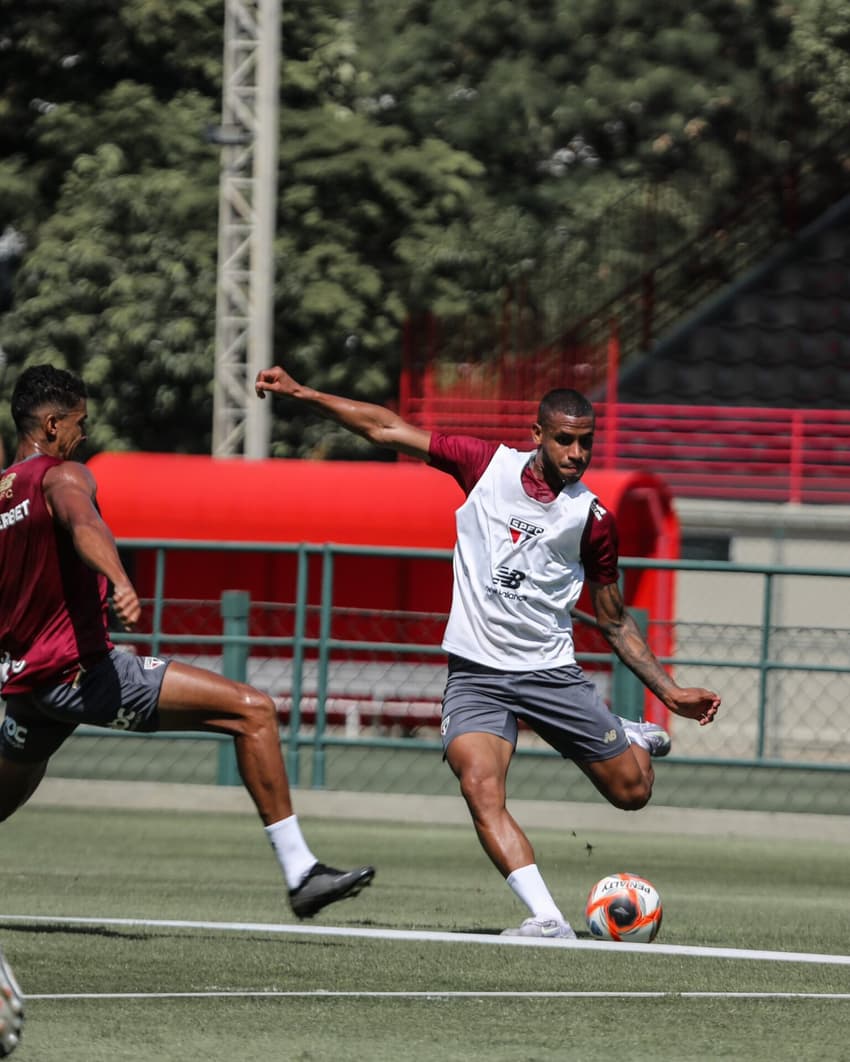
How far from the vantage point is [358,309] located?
1093 inches

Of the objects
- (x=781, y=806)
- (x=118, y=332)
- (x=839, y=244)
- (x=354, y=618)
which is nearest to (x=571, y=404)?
(x=781, y=806)

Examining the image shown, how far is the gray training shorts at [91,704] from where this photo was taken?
749cm

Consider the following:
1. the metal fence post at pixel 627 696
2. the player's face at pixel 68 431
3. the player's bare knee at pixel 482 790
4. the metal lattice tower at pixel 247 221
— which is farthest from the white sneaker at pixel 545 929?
the metal lattice tower at pixel 247 221

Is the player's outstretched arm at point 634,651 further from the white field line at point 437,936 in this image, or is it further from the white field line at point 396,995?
the white field line at point 396,995

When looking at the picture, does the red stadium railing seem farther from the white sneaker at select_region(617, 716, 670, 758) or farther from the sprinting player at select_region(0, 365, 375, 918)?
the sprinting player at select_region(0, 365, 375, 918)

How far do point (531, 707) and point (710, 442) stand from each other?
18.3 meters

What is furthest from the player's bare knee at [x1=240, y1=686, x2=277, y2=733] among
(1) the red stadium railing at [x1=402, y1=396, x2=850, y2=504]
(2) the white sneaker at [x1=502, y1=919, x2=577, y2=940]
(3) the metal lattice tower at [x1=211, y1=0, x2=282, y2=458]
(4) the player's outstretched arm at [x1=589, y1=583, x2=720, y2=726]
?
(1) the red stadium railing at [x1=402, y1=396, x2=850, y2=504]

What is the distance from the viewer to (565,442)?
7.85 metres

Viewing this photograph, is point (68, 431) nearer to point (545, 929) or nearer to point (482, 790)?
point (482, 790)

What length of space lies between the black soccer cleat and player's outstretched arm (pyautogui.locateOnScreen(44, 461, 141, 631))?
116 cm

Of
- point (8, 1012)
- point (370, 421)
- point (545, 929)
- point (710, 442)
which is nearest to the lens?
point (8, 1012)

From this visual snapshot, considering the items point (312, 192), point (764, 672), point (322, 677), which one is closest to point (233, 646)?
point (322, 677)

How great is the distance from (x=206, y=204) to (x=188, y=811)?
571 inches

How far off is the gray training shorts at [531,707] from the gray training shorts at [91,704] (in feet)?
3.55
